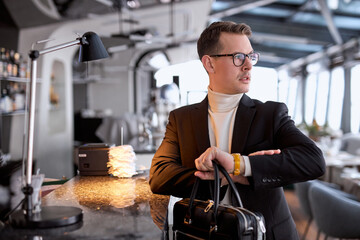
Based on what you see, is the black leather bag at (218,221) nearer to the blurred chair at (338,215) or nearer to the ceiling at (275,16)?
the blurred chair at (338,215)

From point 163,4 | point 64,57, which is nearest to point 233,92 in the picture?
point 64,57

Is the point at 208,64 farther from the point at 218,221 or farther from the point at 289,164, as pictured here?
the point at 218,221

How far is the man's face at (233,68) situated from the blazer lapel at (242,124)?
3.1 inches

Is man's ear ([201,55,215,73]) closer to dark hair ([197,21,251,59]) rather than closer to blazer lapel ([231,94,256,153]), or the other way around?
dark hair ([197,21,251,59])

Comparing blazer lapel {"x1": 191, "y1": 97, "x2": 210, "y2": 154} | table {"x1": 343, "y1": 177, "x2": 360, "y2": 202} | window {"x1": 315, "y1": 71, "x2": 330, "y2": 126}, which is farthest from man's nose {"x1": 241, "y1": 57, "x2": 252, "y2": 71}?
window {"x1": 315, "y1": 71, "x2": 330, "y2": 126}

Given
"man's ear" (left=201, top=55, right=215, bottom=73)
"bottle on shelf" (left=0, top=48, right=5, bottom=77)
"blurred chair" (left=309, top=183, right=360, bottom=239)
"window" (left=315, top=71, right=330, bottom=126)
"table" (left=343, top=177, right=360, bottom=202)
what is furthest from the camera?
"window" (left=315, top=71, right=330, bottom=126)

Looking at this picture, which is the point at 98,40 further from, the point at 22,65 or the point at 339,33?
the point at 339,33

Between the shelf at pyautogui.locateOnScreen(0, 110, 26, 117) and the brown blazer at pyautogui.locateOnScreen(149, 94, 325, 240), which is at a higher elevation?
the shelf at pyautogui.locateOnScreen(0, 110, 26, 117)

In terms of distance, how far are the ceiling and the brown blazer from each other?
3.75 metres

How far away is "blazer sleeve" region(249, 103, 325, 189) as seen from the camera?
144cm

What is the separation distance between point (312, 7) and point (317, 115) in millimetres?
5424

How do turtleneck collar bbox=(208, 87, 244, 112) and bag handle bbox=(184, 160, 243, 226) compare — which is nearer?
bag handle bbox=(184, 160, 243, 226)

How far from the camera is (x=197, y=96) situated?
3.40m

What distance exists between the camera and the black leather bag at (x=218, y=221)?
3.88 ft
